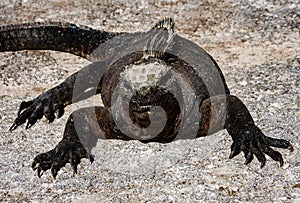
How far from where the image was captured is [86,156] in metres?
5.58

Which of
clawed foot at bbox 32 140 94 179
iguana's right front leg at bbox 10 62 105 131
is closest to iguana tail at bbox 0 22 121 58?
iguana's right front leg at bbox 10 62 105 131

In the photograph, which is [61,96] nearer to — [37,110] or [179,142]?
[37,110]

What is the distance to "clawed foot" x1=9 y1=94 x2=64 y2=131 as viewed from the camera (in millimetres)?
6230

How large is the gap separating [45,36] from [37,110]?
157 cm

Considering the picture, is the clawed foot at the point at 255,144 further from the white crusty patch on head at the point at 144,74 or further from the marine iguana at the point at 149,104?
the white crusty patch on head at the point at 144,74

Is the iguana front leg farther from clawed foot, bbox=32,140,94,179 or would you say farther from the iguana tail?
the iguana tail

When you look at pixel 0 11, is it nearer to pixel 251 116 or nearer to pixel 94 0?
pixel 94 0

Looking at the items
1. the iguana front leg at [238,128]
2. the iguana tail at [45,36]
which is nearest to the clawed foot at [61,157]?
the iguana front leg at [238,128]

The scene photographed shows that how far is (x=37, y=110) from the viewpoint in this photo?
6305 mm

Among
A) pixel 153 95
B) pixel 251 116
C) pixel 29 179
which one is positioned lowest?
pixel 29 179

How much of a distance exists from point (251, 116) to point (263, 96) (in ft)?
1.76

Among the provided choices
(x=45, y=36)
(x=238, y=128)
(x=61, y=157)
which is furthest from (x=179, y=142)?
(x=45, y=36)

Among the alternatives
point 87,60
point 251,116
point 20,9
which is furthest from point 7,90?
point 251,116

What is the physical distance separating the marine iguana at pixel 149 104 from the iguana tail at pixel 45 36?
0.83 m
